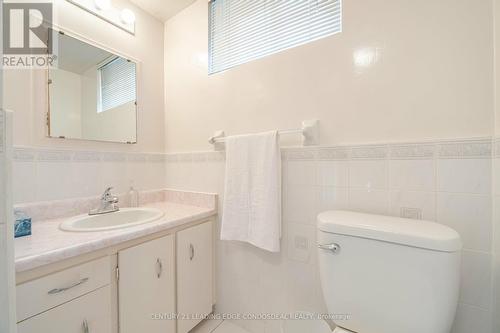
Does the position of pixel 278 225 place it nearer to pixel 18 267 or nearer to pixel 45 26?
pixel 18 267

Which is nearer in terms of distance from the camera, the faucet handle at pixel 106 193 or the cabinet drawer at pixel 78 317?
the cabinet drawer at pixel 78 317

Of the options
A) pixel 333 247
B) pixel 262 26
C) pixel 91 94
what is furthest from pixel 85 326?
pixel 262 26

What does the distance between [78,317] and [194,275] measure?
0.59 meters

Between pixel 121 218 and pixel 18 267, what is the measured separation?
69 cm

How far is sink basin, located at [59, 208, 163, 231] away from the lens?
43.6 inches

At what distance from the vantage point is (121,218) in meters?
1.36

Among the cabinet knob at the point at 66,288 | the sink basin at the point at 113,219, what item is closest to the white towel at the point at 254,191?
the sink basin at the point at 113,219

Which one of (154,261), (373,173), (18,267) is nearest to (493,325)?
(373,173)

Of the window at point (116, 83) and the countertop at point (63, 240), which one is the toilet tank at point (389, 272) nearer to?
the countertop at point (63, 240)

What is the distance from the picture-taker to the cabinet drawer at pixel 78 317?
72cm

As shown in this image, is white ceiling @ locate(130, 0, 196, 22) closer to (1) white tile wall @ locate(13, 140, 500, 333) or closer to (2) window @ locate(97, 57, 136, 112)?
(2) window @ locate(97, 57, 136, 112)

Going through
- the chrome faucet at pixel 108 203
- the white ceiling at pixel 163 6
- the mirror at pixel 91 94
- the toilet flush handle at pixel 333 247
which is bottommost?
the toilet flush handle at pixel 333 247

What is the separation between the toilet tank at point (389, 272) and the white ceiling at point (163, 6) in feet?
5.93

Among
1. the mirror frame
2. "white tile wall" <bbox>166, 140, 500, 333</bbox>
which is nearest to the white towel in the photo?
"white tile wall" <bbox>166, 140, 500, 333</bbox>
